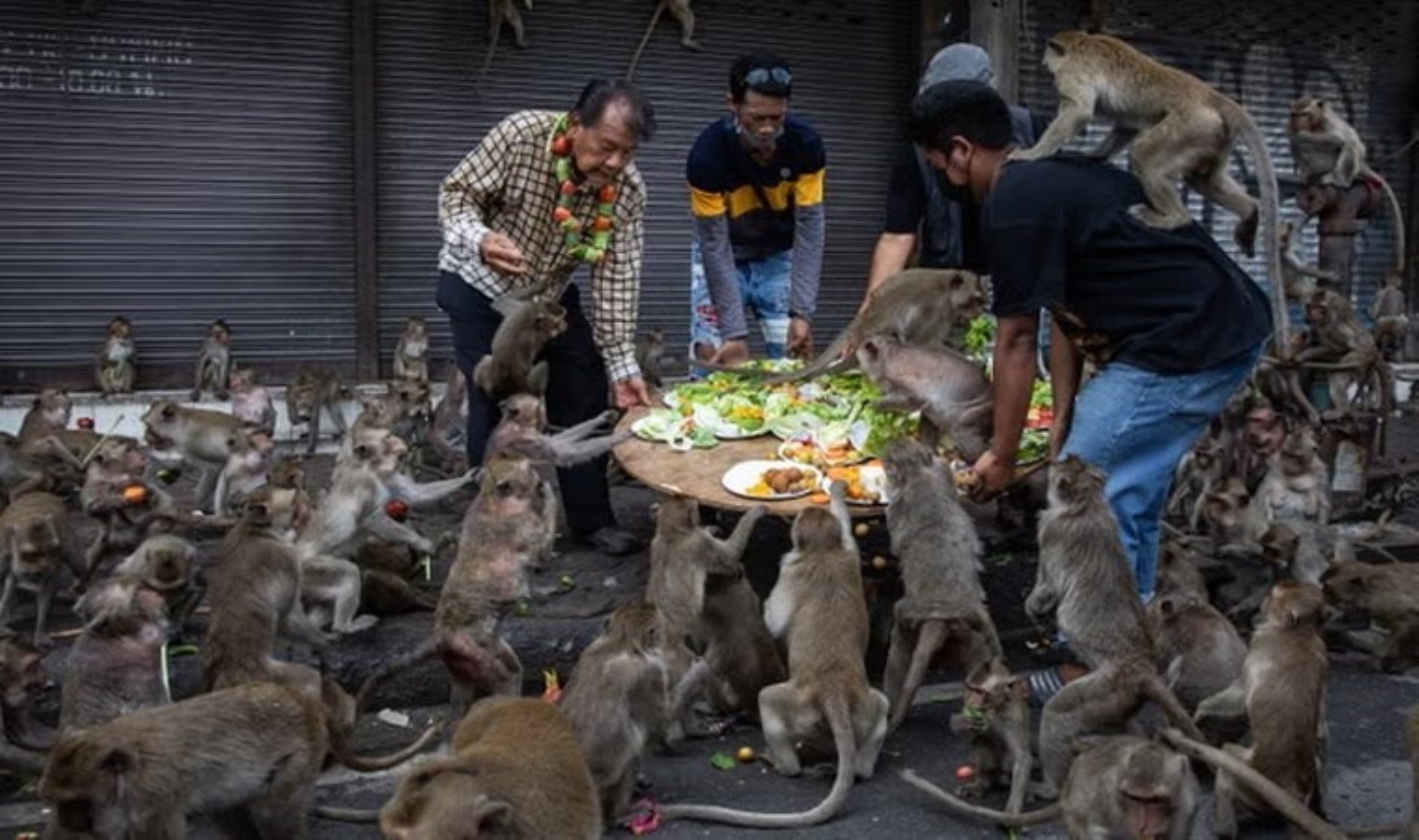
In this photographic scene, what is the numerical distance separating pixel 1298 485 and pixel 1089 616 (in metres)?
4.13

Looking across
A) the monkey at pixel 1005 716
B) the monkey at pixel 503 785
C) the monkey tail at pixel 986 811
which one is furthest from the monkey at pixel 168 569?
the monkey at pixel 1005 716

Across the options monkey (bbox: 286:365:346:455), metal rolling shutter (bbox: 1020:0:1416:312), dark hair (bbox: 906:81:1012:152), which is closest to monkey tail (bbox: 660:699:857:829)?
dark hair (bbox: 906:81:1012:152)

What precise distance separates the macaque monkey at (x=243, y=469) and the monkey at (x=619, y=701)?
4.15 m

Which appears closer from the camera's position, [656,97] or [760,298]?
[760,298]

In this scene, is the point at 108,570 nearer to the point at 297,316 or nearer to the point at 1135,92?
the point at 297,316

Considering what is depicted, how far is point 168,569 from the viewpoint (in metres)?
6.64

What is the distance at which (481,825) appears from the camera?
4.00m

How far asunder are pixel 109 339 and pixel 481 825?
8876mm

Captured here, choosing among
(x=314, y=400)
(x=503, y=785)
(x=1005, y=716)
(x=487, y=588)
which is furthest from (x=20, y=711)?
(x=314, y=400)

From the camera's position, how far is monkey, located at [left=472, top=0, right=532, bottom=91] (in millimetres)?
12500

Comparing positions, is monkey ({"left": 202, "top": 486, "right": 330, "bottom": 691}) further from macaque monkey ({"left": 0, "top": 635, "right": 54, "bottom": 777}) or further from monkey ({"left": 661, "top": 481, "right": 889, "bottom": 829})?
monkey ({"left": 661, "top": 481, "right": 889, "bottom": 829})

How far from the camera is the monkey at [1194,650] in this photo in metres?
6.01

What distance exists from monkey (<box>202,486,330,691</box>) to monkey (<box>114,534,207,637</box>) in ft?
1.14

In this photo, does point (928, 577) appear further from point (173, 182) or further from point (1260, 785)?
point (173, 182)
